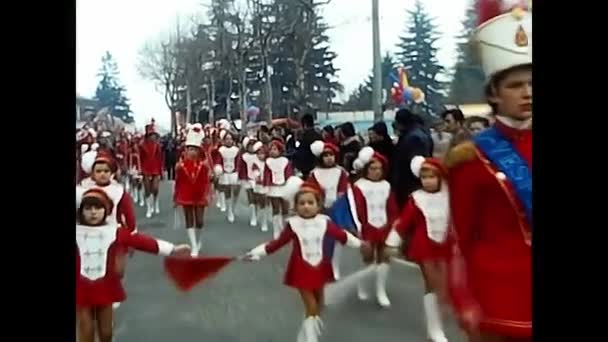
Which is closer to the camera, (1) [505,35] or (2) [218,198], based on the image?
(1) [505,35]

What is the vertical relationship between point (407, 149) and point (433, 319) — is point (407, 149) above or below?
above

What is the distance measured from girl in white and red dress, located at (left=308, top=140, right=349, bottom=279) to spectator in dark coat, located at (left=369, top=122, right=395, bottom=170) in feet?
0.21

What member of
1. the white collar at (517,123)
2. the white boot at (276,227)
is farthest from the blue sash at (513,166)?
the white boot at (276,227)

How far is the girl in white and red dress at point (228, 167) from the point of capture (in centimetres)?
145

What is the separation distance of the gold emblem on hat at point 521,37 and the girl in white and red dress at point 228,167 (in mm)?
515

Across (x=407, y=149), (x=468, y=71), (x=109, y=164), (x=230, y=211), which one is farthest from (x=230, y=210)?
(x=468, y=71)

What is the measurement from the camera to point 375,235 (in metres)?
1.42

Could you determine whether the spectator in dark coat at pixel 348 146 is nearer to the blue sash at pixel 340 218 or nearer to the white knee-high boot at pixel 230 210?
the blue sash at pixel 340 218

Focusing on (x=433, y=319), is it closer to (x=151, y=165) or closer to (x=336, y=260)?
(x=336, y=260)

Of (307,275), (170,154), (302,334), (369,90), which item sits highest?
(369,90)

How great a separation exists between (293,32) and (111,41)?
0.32 metres

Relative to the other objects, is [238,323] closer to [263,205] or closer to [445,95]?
[263,205]

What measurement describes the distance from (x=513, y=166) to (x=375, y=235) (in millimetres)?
262
